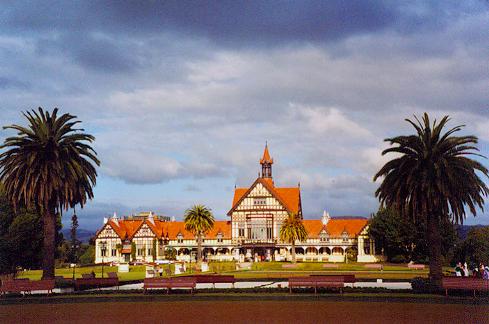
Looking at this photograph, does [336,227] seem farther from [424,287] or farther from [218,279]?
[424,287]

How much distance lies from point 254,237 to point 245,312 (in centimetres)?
8692

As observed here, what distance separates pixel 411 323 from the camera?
800 inches

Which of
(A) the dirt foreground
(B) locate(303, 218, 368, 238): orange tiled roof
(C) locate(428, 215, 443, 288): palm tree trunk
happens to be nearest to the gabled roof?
(B) locate(303, 218, 368, 238): orange tiled roof

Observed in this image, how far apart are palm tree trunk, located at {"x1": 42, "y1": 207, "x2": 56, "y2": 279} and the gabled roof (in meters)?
70.0

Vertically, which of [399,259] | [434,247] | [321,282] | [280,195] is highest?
[280,195]

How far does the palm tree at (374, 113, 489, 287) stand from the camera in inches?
1308

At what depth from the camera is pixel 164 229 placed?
118750 mm

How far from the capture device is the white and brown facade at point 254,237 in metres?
108

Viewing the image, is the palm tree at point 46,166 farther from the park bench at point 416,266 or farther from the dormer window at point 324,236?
the dormer window at point 324,236

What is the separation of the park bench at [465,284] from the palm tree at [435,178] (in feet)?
14.9

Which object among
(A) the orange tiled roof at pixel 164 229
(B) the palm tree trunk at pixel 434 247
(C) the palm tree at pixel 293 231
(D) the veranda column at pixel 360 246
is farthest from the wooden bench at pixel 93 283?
(A) the orange tiled roof at pixel 164 229

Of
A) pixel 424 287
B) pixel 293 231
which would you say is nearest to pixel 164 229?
pixel 293 231

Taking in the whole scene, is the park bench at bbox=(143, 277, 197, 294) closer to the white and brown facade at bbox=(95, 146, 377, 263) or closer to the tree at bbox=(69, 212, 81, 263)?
the white and brown facade at bbox=(95, 146, 377, 263)

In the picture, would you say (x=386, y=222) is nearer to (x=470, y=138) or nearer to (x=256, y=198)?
(x=256, y=198)
